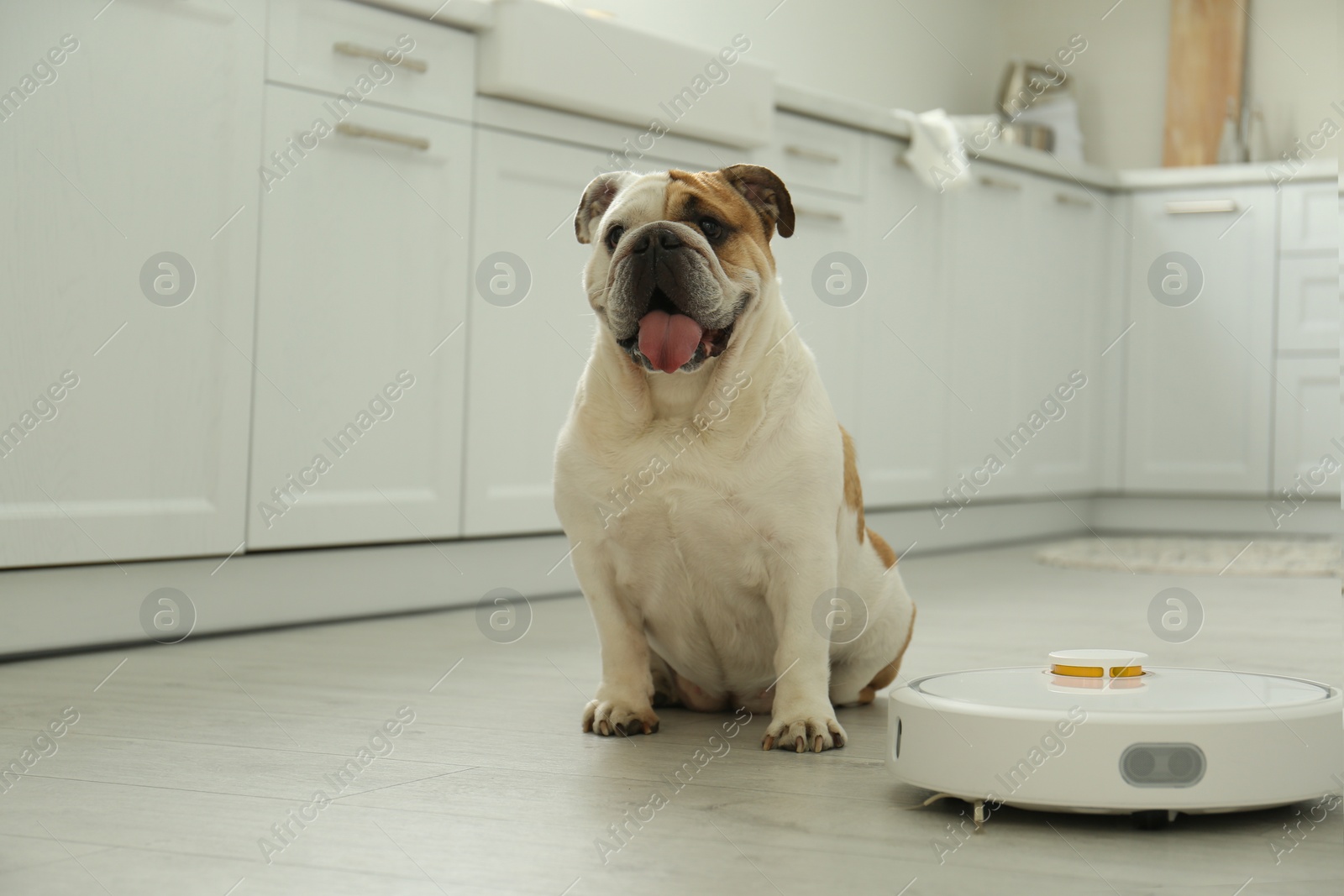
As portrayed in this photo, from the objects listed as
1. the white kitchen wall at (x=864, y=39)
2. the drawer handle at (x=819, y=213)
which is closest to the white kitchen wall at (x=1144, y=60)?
the white kitchen wall at (x=864, y=39)

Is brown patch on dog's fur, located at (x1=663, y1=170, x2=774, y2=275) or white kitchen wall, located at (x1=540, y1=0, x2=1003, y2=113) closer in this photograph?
brown patch on dog's fur, located at (x1=663, y1=170, x2=774, y2=275)

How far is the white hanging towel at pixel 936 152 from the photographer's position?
4.25m

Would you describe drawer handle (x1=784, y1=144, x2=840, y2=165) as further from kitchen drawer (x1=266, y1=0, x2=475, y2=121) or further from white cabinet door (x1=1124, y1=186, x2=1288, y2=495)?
white cabinet door (x1=1124, y1=186, x2=1288, y2=495)

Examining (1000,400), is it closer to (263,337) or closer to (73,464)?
(263,337)

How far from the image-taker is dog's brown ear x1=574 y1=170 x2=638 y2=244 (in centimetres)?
194

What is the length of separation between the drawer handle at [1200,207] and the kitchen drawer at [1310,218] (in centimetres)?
19

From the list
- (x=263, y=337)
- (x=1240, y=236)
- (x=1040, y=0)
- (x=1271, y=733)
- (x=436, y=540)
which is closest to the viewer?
(x=1271, y=733)

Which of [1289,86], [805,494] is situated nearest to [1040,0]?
[1289,86]

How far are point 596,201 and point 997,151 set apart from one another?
298 centimetres

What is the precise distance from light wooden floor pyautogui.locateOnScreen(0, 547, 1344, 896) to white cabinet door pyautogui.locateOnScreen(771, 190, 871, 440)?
1.61 m

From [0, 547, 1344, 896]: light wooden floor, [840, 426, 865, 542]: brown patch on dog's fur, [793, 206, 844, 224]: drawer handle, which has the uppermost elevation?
[793, 206, 844, 224]: drawer handle

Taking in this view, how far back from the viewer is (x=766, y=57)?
5000 millimetres

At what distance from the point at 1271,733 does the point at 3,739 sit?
4.63 feet

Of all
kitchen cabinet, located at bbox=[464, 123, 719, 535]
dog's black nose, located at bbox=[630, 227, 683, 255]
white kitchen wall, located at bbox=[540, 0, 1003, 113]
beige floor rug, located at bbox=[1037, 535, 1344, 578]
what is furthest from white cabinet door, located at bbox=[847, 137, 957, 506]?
dog's black nose, located at bbox=[630, 227, 683, 255]
